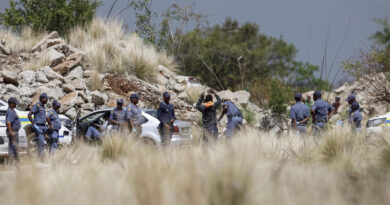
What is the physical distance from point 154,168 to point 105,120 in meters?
7.53

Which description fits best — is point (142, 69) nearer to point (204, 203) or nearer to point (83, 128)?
point (83, 128)

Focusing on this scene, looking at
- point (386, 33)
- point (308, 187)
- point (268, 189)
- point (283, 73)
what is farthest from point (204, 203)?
point (283, 73)

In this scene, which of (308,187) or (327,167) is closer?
(308,187)

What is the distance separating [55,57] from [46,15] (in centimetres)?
508

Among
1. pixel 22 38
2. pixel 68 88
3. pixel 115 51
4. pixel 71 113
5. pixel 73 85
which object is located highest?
pixel 22 38

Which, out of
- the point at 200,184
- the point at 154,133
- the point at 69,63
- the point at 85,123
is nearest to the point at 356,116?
the point at 154,133

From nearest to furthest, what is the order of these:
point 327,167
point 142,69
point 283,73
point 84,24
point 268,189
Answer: point 268,189 < point 327,167 < point 142,69 < point 84,24 < point 283,73

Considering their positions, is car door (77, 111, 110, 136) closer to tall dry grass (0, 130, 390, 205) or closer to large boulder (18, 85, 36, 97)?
large boulder (18, 85, 36, 97)

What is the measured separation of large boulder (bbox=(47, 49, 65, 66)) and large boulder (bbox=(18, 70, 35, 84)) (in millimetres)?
1607

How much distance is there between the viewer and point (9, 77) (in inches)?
647

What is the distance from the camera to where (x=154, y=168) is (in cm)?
496

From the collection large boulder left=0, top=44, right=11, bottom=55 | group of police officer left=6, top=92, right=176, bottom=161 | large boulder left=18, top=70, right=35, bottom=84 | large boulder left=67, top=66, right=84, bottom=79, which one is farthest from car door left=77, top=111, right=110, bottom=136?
large boulder left=0, top=44, right=11, bottom=55

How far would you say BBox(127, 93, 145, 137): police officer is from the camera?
10.9 m

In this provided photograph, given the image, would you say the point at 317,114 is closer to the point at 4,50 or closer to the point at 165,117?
the point at 165,117
